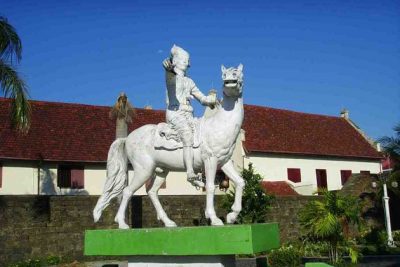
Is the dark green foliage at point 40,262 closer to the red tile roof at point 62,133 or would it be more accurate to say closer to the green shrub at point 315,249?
the red tile roof at point 62,133

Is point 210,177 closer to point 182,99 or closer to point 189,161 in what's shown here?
point 189,161

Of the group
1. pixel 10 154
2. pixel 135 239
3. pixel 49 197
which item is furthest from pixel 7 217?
pixel 135 239

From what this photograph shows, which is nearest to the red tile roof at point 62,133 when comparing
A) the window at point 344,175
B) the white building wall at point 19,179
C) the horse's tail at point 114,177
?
the white building wall at point 19,179

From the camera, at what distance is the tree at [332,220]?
44.9 ft

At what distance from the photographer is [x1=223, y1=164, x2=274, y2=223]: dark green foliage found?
18328mm

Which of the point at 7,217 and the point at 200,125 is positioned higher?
the point at 200,125

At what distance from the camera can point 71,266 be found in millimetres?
15875

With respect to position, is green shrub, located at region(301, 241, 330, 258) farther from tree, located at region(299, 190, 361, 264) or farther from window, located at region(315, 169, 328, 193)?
window, located at region(315, 169, 328, 193)

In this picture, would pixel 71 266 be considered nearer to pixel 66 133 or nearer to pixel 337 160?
pixel 66 133

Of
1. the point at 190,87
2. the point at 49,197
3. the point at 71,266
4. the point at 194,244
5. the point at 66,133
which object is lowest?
the point at 71,266

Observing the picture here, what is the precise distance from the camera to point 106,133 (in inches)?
1013

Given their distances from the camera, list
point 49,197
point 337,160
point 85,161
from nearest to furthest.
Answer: point 49,197 → point 85,161 → point 337,160

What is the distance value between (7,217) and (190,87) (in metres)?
11.7

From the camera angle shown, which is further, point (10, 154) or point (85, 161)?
point (85, 161)
